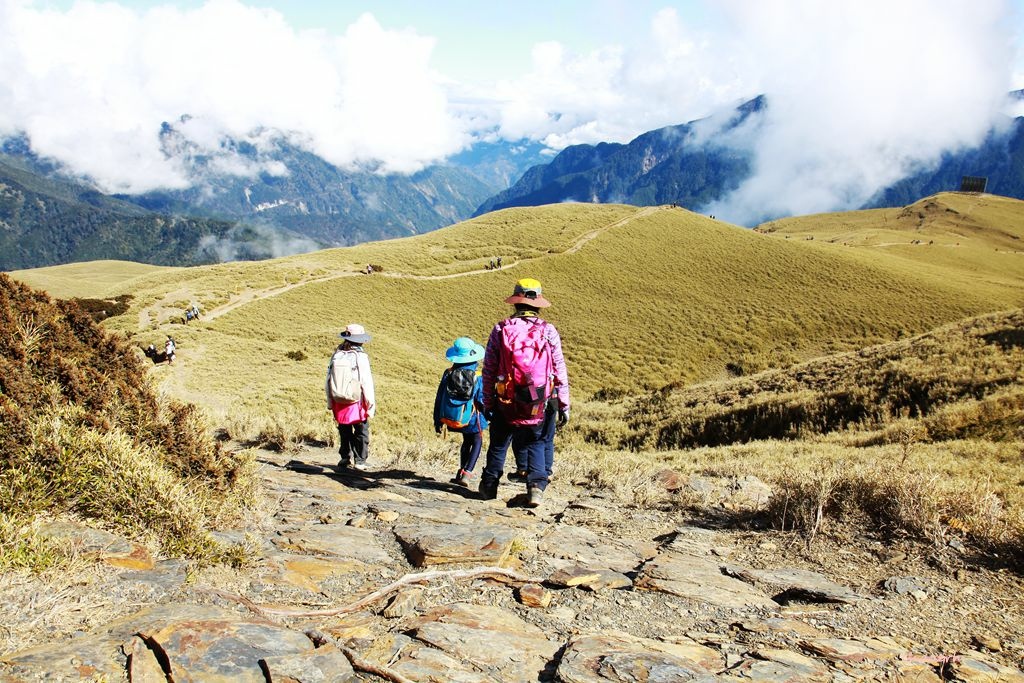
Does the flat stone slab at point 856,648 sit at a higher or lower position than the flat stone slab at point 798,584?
higher

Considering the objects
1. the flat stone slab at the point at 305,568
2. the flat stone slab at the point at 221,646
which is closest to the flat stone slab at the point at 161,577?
the flat stone slab at the point at 305,568

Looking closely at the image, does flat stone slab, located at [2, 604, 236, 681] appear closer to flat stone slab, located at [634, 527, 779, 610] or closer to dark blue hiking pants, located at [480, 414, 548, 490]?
flat stone slab, located at [634, 527, 779, 610]

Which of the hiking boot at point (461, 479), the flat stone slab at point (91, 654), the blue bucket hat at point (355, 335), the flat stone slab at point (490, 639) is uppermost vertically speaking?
the blue bucket hat at point (355, 335)

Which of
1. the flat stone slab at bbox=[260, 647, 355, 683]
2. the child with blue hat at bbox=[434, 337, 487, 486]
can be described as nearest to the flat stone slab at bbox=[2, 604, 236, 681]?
the flat stone slab at bbox=[260, 647, 355, 683]

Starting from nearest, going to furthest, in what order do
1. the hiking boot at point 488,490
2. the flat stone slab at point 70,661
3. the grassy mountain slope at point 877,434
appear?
the flat stone slab at point 70,661 → the grassy mountain slope at point 877,434 → the hiking boot at point 488,490

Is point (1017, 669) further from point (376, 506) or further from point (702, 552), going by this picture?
point (376, 506)

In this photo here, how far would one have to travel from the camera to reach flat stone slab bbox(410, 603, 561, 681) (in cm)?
320

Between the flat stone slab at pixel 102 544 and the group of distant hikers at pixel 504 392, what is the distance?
3.51 meters

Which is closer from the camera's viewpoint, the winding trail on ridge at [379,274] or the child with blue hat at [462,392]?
the child with blue hat at [462,392]

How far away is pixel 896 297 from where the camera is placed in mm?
53812

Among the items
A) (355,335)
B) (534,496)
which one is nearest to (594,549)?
(534,496)

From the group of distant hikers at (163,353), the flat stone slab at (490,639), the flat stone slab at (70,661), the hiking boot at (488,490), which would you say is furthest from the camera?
the group of distant hikers at (163,353)

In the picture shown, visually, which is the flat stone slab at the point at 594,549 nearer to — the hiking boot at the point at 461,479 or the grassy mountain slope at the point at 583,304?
the hiking boot at the point at 461,479

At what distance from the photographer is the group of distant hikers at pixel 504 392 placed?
6430 mm
